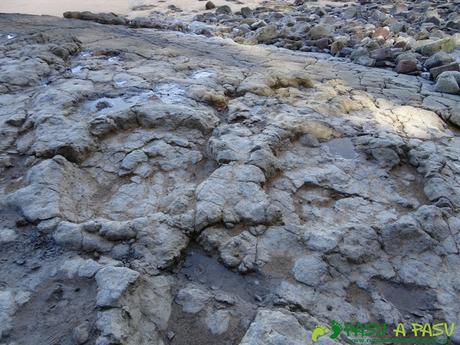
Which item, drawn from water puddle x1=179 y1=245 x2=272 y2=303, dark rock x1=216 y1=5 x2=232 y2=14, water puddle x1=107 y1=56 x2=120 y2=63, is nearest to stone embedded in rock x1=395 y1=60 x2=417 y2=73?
water puddle x1=107 y1=56 x2=120 y2=63

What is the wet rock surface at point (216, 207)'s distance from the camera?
1497 millimetres

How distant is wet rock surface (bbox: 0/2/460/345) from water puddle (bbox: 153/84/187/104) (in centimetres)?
2

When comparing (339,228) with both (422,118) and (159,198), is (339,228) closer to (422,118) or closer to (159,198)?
(159,198)

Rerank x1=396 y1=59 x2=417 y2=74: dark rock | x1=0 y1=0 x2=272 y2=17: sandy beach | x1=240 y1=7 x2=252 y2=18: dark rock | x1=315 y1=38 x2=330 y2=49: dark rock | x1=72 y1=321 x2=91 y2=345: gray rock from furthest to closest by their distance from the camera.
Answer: x1=0 y1=0 x2=272 y2=17: sandy beach, x1=240 y1=7 x2=252 y2=18: dark rock, x1=315 y1=38 x2=330 y2=49: dark rock, x1=396 y1=59 x2=417 y2=74: dark rock, x1=72 y1=321 x2=91 y2=345: gray rock

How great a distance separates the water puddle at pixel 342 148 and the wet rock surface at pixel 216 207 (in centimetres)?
1

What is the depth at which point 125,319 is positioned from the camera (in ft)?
4.58

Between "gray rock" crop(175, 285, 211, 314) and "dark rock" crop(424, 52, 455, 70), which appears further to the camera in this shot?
"dark rock" crop(424, 52, 455, 70)

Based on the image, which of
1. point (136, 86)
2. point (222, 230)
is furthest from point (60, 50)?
point (222, 230)

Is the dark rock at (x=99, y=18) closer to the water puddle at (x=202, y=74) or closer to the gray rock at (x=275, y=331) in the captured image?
the water puddle at (x=202, y=74)

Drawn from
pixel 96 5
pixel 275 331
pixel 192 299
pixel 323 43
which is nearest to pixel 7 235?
pixel 192 299

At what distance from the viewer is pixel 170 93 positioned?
2.89m

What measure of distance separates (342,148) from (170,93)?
→ 1260 millimetres

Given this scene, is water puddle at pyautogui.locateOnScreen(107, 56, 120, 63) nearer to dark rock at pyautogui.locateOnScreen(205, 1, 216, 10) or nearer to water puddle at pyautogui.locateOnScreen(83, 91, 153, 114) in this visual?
water puddle at pyautogui.locateOnScreen(83, 91, 153, 114)

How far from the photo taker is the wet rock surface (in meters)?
1.50
